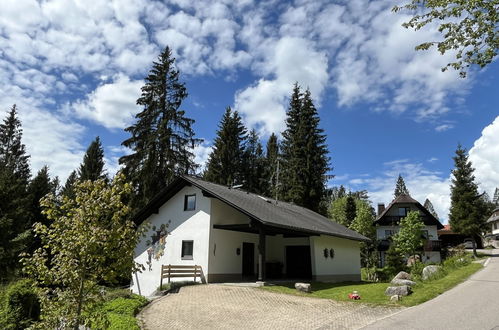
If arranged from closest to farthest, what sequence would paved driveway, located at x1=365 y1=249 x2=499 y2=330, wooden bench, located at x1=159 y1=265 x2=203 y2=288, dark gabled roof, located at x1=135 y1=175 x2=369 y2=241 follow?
paved driveway, located at x1=365 y1=249 x2=499 y2=330
dark gabled roof, located at x1=135 y1=175 x2=369 y2=241
wooden bench, located at x1=159 y1=265 x2=203 y2=288

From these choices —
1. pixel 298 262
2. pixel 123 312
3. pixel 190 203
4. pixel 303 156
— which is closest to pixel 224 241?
pixel 190 203

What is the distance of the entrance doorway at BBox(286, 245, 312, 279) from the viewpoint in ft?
75.2

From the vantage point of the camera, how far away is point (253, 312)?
1173 cm

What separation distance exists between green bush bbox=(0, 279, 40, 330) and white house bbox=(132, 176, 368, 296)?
28.4ft

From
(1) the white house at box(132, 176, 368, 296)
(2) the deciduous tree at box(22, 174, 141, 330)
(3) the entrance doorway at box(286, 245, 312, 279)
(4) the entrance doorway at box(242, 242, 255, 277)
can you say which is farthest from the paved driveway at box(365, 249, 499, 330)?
(4) the entrance doorway at box(242, 242, 255, 277)

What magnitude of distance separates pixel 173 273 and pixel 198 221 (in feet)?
10.3

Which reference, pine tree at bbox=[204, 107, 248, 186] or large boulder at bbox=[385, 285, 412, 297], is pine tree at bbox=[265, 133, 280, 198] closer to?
pine tree at bbox=[204, 107, 248, 186]

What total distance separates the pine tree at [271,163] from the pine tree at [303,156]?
273 cm

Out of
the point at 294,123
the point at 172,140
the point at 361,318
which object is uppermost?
the point at 294,123

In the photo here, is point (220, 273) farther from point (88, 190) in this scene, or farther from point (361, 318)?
point (88, 190)

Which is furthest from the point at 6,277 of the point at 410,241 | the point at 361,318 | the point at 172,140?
the point at 410,241

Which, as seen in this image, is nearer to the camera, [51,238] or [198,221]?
[51,238]

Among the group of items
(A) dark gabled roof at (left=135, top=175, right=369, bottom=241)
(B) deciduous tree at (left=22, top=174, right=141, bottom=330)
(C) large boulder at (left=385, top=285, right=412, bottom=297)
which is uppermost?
(A) dark gabled roof at (left=135, top=175, right=369, bottom=241)

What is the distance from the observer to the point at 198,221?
2009 cm
